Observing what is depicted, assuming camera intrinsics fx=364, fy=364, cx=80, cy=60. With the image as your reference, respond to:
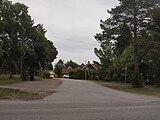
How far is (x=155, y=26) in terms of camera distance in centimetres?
4875

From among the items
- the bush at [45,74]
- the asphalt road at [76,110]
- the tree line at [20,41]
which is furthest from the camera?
the bush at [45,74]

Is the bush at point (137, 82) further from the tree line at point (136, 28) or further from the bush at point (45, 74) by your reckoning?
the bush at point (45, 74)

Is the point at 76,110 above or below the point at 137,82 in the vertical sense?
below

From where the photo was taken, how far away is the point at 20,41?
62594 mm

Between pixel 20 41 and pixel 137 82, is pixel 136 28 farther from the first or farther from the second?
pixel 20 41

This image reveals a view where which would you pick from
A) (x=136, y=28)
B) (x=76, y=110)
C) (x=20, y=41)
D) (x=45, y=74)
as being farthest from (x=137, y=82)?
(x=45, y=74)

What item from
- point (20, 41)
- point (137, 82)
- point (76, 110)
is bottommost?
point (76, 110)

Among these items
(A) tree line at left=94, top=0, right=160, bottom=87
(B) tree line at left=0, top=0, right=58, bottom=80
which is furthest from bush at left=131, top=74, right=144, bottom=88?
(B) tree line at left=0, top=0, right=58, bottom=80

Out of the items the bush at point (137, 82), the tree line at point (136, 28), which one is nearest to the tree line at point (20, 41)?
the tree line at point (136, 28)

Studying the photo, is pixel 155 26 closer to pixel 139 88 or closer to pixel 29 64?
pixel 139 88

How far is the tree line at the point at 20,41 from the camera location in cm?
5916

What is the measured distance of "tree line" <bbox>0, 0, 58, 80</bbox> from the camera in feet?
194

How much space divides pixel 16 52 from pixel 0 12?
1102cm

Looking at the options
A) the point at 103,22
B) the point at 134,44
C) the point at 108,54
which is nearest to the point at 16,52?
the point at 103,22
